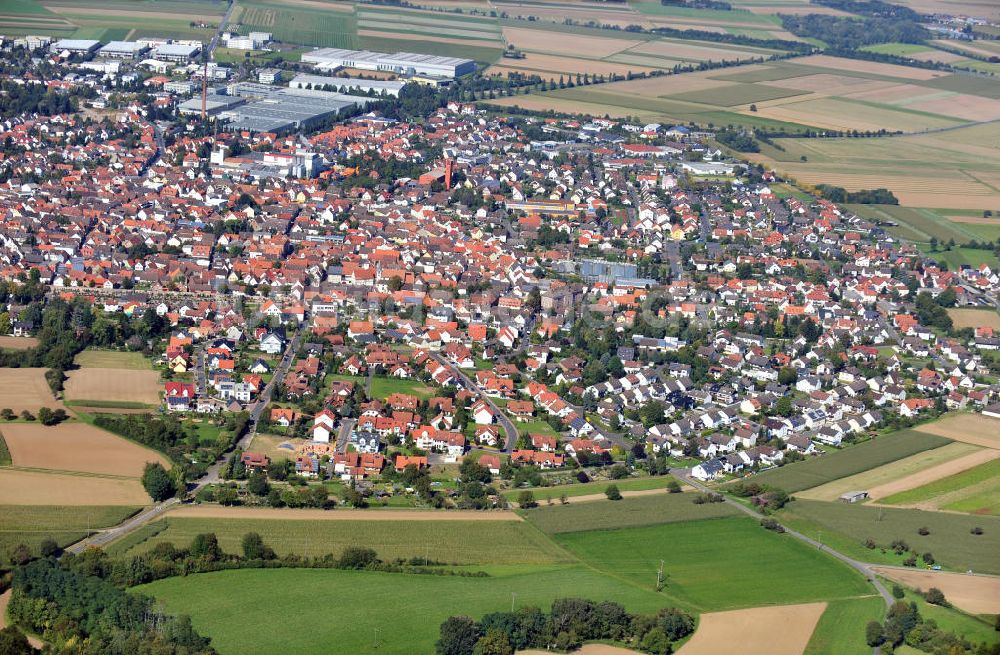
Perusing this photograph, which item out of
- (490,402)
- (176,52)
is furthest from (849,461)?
(176,52)

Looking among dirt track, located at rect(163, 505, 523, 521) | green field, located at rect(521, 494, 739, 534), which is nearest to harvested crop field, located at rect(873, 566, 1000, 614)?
green field, located at rect(521, 494, 739, 534)

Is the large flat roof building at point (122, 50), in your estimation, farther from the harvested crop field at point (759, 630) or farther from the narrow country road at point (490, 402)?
the harvested crop field at point (759, 630)

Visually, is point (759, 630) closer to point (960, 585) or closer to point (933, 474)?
point (960, 585)

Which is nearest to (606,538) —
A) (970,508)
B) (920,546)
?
(920,546)

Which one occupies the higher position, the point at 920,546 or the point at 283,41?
the point at 283,41

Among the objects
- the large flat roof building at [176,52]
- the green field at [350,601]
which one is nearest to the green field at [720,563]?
the green field at [350,601]

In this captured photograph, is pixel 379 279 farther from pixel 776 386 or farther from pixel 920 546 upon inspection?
pixel 920 546
